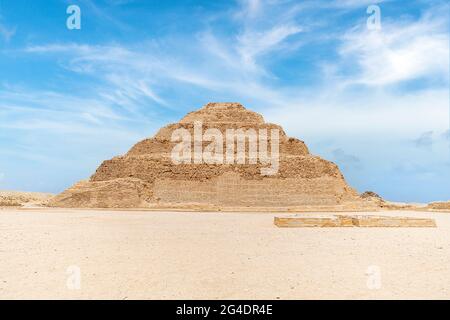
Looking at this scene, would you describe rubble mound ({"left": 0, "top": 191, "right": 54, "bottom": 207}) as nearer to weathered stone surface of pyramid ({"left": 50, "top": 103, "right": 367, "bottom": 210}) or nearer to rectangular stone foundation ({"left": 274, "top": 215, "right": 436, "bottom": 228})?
weathered stone surface of pyramid ({"left": 50, "top": 103, "right": 367, "bottom": 210})

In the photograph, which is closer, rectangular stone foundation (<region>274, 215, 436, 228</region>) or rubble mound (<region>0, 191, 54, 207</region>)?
rectangular stone foundation (<region>274, 215, 436, 228</region>)

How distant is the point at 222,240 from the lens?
488 inches

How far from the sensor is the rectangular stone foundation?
17.6m

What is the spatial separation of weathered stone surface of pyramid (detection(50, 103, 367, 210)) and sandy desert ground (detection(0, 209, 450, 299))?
24.7 meters

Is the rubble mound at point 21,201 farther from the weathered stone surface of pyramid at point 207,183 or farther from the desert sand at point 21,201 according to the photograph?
the weathered stone surface of pyramid at point 207,183

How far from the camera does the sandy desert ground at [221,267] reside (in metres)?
Result: 6.23

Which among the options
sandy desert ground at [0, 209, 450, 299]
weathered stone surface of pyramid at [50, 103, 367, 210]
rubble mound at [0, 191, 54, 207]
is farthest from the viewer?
rubble mound at [0, 191, 54, 207]

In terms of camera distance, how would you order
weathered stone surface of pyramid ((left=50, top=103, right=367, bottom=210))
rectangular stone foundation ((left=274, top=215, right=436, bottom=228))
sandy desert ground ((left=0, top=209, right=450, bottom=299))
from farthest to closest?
1. weathered stone surface of pyramid ((left=50, top=103, right=367, bottom=210))
2. rectangular stone foundation ((left=274, top=215, right=436, bottom=228))
3. sandy desert ground ((left=0, top=209, right=450, bottom=299))

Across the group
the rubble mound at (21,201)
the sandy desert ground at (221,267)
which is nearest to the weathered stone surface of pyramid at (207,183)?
the rubble mound at (21,201)

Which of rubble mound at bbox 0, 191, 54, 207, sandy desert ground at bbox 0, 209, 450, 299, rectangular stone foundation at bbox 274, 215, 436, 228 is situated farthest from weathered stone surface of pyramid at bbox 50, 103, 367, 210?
sandy desert ground at bbox 0, 209, 450, 299

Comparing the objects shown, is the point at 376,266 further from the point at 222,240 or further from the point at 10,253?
the point at 10,253
